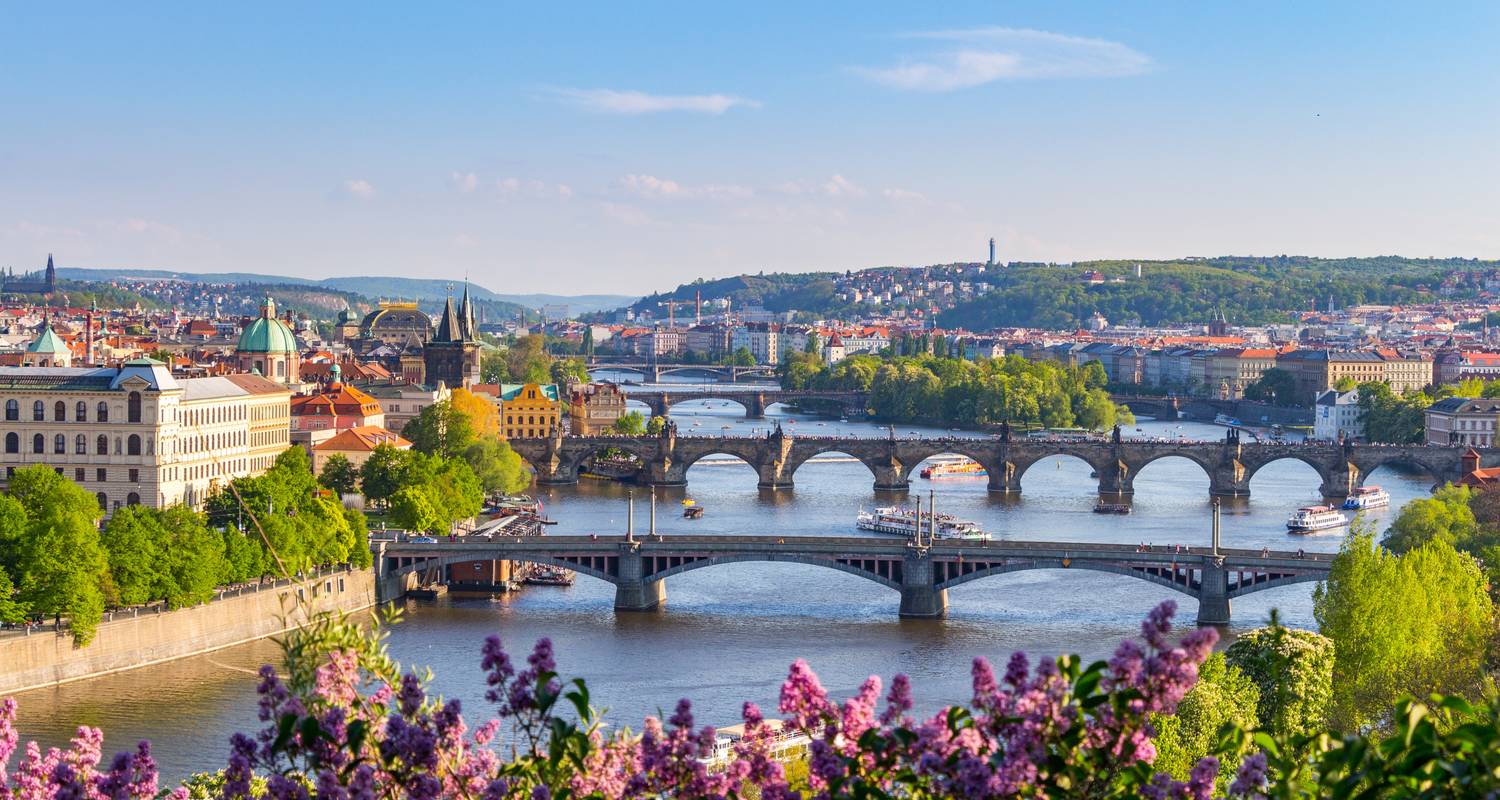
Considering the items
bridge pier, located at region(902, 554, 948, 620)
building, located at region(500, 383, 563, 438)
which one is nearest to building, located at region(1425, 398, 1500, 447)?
building, located at region(500, 383, 563, 438)

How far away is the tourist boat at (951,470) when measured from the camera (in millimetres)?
67062

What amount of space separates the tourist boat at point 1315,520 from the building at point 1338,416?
90.4ft

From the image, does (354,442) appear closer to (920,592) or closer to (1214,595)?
(920,592)

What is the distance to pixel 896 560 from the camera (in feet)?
121

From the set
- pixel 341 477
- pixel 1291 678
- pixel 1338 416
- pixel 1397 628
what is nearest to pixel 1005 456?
pixel 341 477

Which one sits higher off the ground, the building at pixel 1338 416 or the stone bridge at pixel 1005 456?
the building at pixel 1338 416

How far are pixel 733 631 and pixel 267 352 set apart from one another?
32.8 meters

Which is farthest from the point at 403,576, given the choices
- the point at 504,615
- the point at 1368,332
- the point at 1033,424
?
the point at 1368,332

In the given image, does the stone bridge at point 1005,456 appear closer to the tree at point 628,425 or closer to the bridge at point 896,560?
the tree at point 628,425

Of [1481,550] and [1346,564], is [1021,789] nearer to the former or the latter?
[1346,564]

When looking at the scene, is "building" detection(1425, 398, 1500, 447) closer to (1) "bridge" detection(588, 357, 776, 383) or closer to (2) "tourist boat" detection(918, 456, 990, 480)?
(2) "tourist boat" detection(918, 456, 990, 480)

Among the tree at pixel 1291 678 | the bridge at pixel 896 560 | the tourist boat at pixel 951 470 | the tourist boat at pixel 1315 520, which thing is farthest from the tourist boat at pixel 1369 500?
the tree at pixel 1291 678

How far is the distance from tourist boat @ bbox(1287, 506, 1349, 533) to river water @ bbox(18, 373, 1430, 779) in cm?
46

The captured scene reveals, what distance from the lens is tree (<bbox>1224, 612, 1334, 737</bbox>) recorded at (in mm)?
23531
